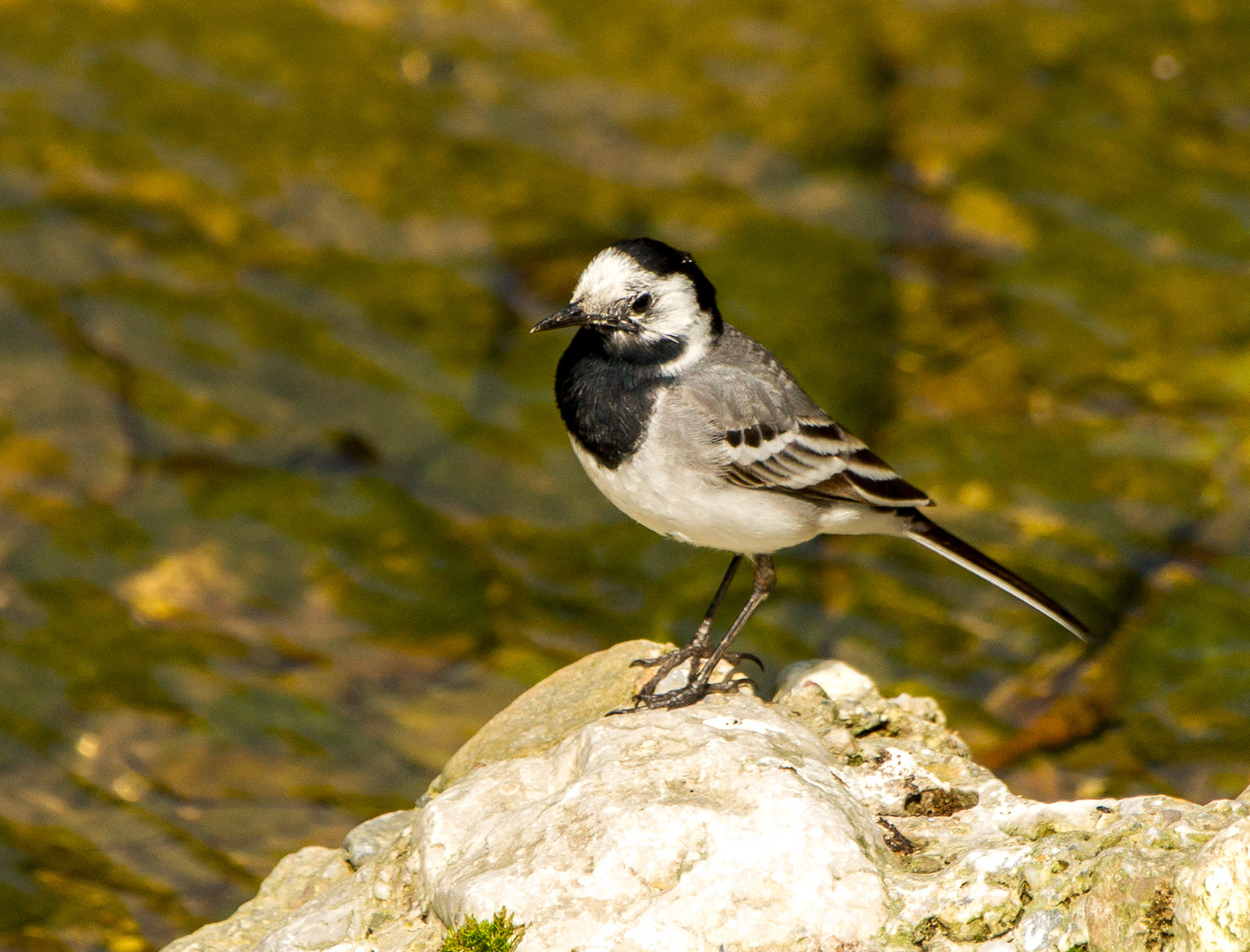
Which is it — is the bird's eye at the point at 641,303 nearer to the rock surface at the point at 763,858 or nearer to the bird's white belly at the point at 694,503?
the bird's white belly at the point at 694,503

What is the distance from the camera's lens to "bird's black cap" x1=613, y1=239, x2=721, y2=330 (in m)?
5.70

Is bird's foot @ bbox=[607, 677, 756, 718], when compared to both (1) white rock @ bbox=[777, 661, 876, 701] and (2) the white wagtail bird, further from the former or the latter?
(1) white rock @ bbox=[777, 661, 876, 701]

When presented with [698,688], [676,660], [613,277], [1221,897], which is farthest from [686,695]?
[1221,897]

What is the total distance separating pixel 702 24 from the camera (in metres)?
12.4

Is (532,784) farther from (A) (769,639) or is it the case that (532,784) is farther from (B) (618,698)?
(A) (769,639)

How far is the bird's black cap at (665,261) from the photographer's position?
18.7 feet

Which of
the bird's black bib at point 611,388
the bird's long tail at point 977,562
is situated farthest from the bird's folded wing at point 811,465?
the bird's black bib at point 611,388

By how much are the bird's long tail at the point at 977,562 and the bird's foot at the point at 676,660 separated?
1147 millimetres

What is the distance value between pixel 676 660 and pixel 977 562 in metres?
1.62

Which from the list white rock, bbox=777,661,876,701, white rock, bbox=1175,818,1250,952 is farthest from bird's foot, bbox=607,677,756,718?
white rock, bbox=1175,818,1250,952

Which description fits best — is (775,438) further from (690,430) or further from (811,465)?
(690,430)

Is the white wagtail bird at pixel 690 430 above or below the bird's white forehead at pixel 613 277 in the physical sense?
below

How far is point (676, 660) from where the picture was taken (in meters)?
5.91

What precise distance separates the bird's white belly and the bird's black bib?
0.29 ft
